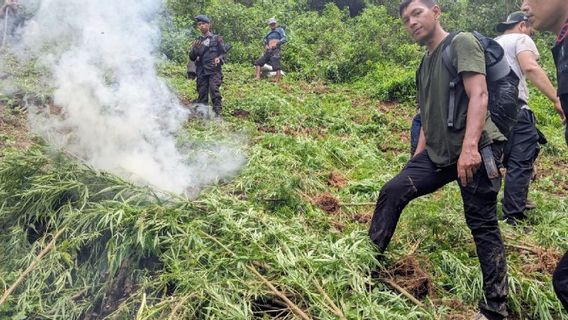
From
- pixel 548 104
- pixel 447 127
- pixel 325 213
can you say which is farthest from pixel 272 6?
pixel 447 127

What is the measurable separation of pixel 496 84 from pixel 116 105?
4.12 metres

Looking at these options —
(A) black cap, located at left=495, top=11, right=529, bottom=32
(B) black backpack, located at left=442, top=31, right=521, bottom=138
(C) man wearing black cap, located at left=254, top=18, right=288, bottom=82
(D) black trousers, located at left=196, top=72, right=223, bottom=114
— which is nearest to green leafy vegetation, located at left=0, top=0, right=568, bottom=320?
(B) black backpack, located at left=442, top=31, right=521, bottom=138

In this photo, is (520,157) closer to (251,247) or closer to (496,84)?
(496,84)

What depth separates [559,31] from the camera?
2125 millimetres

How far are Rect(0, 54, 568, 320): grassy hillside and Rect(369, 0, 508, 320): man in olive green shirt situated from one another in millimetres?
345

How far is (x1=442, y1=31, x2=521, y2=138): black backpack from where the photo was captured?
9.11 feet

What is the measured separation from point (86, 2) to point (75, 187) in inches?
Answer: 172

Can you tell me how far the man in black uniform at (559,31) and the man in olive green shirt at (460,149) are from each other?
498 mm

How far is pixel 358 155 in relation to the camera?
21.2 ft

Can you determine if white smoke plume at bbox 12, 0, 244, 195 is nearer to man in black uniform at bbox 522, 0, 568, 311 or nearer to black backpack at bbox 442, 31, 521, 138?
black backpack at bbox 442, 31, 521, 138

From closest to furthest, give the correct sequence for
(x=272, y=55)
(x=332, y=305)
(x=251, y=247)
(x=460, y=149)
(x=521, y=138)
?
(x=332, y=305)
(x=460, y=149)
(x=251, y=247)
(x=521, y=138)
(x=272, y=55)

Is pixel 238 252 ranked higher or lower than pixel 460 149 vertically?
lower

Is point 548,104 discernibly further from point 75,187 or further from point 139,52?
point 75,187

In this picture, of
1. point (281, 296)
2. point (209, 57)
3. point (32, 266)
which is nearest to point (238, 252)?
point (281, 296)
